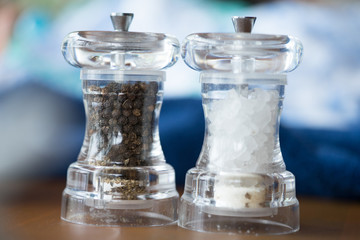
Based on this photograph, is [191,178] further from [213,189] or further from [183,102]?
[183,102]

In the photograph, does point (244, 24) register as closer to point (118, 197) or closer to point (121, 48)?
point (121, 48)

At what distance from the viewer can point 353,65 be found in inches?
56.5

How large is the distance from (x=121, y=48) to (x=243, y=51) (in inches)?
7.0

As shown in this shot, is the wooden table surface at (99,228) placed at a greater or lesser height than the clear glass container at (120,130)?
lesser

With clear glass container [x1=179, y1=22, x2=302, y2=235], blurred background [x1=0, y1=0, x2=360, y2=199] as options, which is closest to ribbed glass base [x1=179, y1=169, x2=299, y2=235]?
clear glass container [x1=179, y1=22, x2=302, y2=235]

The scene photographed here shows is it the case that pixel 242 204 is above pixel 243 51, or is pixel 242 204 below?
below

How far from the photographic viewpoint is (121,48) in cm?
104

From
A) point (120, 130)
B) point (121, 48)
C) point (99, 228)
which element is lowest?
point (99, 228)

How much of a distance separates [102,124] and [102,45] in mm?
112

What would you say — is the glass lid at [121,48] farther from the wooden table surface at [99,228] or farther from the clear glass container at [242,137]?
the wooden table surface at [99,228]

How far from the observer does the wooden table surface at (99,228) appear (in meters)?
0.97

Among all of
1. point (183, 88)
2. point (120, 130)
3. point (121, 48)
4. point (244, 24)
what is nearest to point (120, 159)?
point (120, 130)

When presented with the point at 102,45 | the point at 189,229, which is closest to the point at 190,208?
the point at 189,229

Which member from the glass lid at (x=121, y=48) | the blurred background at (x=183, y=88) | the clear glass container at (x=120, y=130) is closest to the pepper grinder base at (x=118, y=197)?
the clear glass container at (x=120, y=130)
